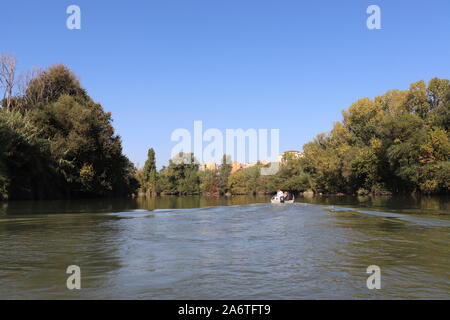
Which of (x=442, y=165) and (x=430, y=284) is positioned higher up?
(x=442, y=165)

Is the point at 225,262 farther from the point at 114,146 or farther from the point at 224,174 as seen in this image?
the point at 224,174

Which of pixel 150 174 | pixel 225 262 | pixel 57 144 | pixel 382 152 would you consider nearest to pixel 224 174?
pixel 150 174

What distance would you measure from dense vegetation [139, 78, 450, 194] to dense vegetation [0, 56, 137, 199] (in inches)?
1884

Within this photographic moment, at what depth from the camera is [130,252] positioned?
13.8 m

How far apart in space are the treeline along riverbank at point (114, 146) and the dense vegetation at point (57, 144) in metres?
0.14

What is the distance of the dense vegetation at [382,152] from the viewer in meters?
62.9

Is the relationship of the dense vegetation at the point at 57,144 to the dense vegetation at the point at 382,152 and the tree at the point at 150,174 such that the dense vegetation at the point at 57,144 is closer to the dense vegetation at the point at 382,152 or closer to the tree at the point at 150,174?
the dense vegetation at the point at 382,152

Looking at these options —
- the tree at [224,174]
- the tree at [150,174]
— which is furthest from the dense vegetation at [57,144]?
the tree at [224,174]

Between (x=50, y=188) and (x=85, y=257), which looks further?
(x=50, y=188)

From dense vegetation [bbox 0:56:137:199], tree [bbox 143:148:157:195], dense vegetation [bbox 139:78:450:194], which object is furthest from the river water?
tree [bbox 143:148:157:195]
